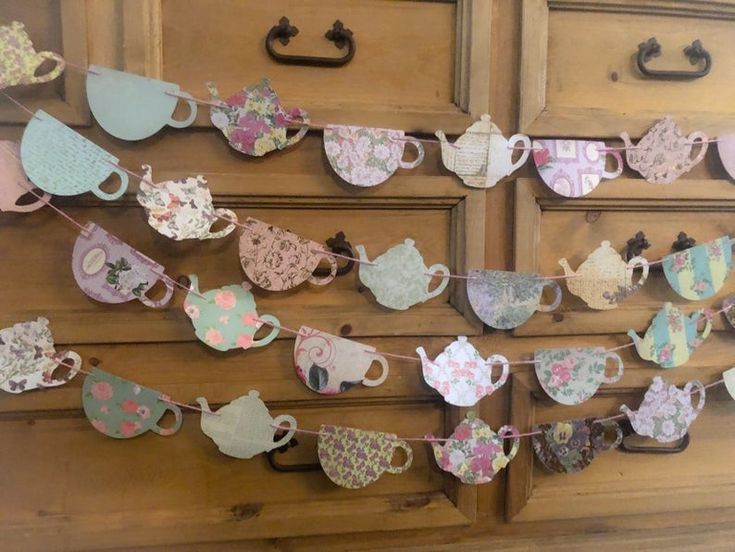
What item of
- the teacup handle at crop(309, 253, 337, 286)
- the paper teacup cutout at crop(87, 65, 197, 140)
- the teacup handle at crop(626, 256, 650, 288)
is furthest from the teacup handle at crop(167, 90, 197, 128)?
the teacup handle at crop(626, 256, 650, 288)

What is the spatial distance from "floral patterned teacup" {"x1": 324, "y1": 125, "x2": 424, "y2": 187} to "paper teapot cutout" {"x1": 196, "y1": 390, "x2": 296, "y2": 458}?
10.7 inches

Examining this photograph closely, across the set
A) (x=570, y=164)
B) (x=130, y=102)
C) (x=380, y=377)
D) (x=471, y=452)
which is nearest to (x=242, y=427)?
(x=380, y=377)

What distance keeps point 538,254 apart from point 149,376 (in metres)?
0.48

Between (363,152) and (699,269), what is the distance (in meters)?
0.44

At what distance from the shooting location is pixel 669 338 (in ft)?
2.56

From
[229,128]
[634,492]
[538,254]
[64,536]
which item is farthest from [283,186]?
[634,492]

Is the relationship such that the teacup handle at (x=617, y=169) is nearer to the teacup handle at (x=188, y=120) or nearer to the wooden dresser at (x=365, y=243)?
the wooden dresser at (x=365, y=243)

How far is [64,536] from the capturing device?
2.29 ft

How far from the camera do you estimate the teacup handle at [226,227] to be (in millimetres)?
668

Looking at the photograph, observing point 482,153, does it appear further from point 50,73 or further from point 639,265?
point 50,73

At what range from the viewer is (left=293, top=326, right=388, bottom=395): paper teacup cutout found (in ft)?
2.33

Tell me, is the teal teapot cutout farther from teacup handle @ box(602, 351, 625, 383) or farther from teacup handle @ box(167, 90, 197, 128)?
teacup handle @ box(167, 90, 197, 128)

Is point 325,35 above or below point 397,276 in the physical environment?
above

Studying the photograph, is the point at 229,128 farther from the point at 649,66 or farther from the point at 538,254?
the point at 649,66
